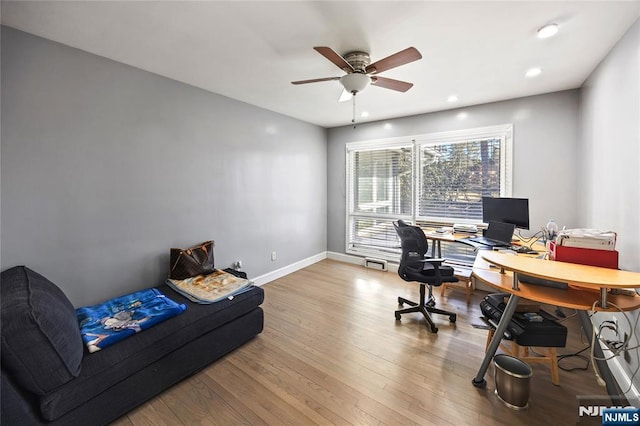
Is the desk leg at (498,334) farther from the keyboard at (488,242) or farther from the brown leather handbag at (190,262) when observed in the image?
the brown leather handbag at (190,262)

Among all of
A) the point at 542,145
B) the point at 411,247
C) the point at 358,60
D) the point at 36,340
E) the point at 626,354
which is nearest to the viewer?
the point at 36,340

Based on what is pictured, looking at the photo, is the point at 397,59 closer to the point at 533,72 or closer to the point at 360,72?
the point at 360,72

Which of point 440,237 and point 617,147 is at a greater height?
point 617,147

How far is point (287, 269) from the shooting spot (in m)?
4.36

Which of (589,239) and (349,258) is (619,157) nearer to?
(589,239)

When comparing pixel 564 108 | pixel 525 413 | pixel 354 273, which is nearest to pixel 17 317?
pixel 525 413

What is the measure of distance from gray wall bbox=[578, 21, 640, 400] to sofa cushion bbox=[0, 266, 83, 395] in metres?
3.45

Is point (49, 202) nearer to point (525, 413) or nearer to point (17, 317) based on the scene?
point (17, 317)

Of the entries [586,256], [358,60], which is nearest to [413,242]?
[586,256]

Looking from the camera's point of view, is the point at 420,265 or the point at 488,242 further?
the point at 488,242

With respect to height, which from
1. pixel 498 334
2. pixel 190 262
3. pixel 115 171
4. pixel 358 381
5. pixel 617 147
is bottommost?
pixel 358 381

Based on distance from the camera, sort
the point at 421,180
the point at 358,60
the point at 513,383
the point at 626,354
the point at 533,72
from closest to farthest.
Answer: the point at 513,383 < the point at 626,354 < the point at 358,60 < the point at 533,72 < the point at 421,180

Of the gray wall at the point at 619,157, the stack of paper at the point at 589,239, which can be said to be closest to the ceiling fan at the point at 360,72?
the gray wall at the point at 619,157

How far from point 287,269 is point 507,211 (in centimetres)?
321
